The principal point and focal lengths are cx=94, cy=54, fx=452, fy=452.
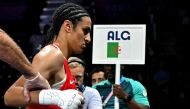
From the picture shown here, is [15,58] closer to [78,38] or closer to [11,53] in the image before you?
[11,53]

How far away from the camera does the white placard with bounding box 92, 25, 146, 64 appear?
451cm

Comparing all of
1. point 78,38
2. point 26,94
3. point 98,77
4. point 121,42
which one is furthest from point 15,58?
point 98,77

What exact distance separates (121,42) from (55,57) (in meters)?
1.99

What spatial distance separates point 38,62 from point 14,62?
0.34 metres

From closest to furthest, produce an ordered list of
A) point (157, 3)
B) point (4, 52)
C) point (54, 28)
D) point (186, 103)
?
point (4, 52) < point (54, 28) < point (186, 103) < point (157, 3)

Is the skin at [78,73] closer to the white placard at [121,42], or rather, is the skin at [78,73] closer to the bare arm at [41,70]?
the white placard at [121,42]

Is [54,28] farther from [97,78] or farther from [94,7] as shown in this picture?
[94,7]

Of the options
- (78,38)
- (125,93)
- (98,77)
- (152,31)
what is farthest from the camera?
(152,31)

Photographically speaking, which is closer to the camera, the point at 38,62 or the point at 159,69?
the point at 38,62

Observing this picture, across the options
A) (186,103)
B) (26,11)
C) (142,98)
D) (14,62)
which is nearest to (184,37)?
(186,103)

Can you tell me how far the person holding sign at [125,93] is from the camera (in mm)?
4512

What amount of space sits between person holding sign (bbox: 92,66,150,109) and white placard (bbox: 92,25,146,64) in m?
0.29

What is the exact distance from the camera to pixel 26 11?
1000 cm

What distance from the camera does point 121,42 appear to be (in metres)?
4.54
